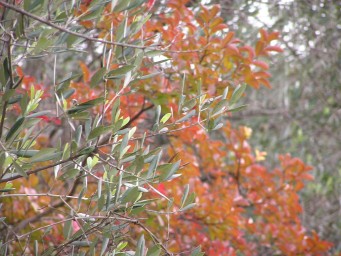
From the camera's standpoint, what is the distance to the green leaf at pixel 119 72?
1467mm

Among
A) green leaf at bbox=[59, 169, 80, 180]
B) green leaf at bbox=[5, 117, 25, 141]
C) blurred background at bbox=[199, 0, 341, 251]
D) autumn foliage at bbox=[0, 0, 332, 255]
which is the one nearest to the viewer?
green leaf at bbox=[5, 117, 25, 141]

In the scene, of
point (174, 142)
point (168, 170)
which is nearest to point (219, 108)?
point (168, 170)

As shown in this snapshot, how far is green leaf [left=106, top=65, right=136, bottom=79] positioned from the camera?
147 centimetres

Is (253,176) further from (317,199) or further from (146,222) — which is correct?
(317,199)

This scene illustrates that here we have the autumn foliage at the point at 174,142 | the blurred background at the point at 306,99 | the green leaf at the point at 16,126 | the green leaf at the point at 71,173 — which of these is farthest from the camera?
the blurred background at the point at 306,99

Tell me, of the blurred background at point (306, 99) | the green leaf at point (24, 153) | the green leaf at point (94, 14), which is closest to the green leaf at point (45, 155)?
the green leaf at point (24, 153)

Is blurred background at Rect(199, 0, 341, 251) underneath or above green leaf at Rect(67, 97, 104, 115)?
underneath

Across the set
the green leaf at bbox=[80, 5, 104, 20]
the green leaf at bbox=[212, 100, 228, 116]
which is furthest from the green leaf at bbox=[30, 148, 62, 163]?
the green leaf at bbox=[212, 100, 228, 116]

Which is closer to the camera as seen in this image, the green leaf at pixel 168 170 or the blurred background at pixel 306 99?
the green leaf at pixel 168 170

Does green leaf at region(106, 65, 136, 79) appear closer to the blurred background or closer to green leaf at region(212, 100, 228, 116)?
green leaf at region(212, 100, 228, 116)

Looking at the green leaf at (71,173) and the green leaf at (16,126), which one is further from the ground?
the green leaf at (16,126)

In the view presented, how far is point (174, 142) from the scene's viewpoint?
10.7ft

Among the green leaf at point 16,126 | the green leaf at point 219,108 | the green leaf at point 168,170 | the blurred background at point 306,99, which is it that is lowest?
the blurred background at point 306,99

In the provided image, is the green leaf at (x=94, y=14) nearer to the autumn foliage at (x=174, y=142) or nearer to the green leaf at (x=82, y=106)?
the autumn foliage at (x=174, y=142)
